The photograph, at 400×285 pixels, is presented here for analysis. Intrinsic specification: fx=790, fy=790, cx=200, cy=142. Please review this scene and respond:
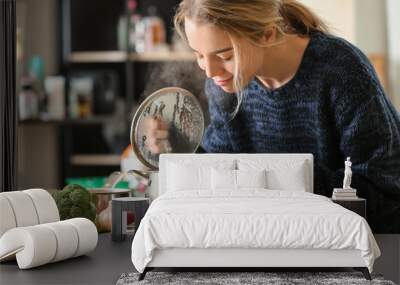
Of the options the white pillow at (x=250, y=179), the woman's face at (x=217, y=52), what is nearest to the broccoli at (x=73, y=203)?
the white pillow at (x=250, y=179)

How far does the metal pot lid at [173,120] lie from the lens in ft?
14.5

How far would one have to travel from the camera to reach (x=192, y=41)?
13.6 feet

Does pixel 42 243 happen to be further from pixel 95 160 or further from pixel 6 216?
pixel 95 160

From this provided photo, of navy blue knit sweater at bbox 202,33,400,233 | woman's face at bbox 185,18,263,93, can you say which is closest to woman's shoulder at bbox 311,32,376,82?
navy blue knit sweater at bbox 202,33,400,233

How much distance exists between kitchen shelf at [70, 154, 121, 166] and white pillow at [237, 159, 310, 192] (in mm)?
2357

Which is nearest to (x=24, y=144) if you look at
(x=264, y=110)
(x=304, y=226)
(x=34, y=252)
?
(x=264, y=110)

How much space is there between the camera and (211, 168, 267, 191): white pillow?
414 cm

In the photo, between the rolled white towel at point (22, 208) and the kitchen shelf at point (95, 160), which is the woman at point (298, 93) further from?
the kitchen shelf at point (95, 160)

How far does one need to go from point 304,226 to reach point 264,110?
1315 millimetres

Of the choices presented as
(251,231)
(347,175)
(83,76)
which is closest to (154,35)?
(83,76)

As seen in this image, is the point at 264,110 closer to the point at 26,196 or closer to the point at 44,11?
the point at 26,196

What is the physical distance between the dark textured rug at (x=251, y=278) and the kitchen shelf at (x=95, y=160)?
3.08 m

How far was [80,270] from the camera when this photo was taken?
11.6 feet

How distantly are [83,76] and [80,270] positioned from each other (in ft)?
10.5
